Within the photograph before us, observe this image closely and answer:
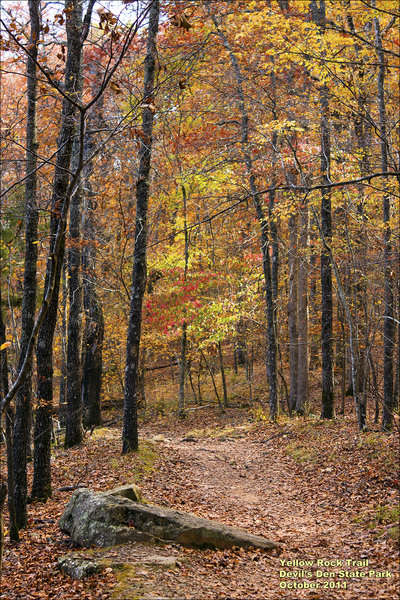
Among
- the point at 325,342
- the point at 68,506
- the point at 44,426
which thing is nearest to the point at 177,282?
the point at 325,342

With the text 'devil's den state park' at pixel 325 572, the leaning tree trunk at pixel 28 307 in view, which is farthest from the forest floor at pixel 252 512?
the leaning tree trunk at pixel 28 307

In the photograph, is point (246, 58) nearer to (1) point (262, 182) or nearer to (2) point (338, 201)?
(1) point (262, 182)

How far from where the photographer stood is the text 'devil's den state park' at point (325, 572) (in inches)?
186

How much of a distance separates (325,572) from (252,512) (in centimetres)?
262

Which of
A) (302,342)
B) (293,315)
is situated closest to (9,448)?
(302,342)

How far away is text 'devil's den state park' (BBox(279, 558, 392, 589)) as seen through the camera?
4.73 m

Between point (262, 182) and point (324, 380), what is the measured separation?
6.00 meters

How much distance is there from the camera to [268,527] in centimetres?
680

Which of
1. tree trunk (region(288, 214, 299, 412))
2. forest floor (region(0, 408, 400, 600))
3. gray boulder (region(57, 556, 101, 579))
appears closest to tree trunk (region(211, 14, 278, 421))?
tree trunk (region(288, 214, 299, 412))

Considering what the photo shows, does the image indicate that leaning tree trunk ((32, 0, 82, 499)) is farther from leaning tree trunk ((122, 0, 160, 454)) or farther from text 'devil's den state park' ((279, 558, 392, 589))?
text 'devil's den state park' ((279, 558, 392, 589))

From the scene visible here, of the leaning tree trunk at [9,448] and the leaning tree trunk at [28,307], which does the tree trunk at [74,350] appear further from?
the leaning tree trunk at [9,448]

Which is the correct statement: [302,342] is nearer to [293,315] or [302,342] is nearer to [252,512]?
[293,315]

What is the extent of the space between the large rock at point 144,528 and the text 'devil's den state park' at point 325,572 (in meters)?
0.58

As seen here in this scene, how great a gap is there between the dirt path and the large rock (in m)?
0.21
